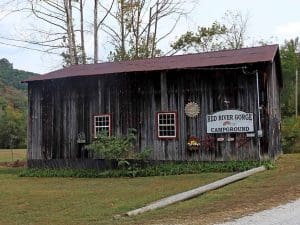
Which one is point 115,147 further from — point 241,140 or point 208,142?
point 241,140

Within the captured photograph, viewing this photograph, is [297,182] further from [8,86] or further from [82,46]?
[8,86]

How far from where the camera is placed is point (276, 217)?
9.41 metres

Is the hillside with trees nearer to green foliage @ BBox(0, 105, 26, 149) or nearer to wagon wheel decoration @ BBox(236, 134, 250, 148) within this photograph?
green foliage @ BBox(0, 105, 26, 149)

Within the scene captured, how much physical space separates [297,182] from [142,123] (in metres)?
9.51

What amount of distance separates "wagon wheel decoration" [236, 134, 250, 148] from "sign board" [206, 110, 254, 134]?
22 centimetres

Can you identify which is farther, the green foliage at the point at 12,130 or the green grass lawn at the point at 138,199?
the green foliage at the point at 12,130

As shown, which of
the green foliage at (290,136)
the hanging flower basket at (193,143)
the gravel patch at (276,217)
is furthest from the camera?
the green foliage at (290,136)

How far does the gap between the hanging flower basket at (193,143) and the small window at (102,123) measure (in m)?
3.92

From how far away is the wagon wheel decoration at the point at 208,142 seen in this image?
69.7 ft

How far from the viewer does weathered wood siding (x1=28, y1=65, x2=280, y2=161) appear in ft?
68.7

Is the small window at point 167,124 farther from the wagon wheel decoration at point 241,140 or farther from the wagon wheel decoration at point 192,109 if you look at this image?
the wagon wheel decoration at point 241,140

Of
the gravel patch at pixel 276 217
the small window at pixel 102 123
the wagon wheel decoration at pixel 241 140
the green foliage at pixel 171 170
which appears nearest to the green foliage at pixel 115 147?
the green foliage at pixel 171 170

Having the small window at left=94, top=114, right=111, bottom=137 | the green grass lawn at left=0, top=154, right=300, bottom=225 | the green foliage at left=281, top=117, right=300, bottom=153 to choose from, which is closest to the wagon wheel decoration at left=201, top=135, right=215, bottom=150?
the green grass lawn at left=0, top=154, right=300, bottom=225

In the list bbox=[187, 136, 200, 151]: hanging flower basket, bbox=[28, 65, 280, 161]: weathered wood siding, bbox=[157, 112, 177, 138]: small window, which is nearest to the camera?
bbox=[28, 65, 280, 161]: weathered wood siding
